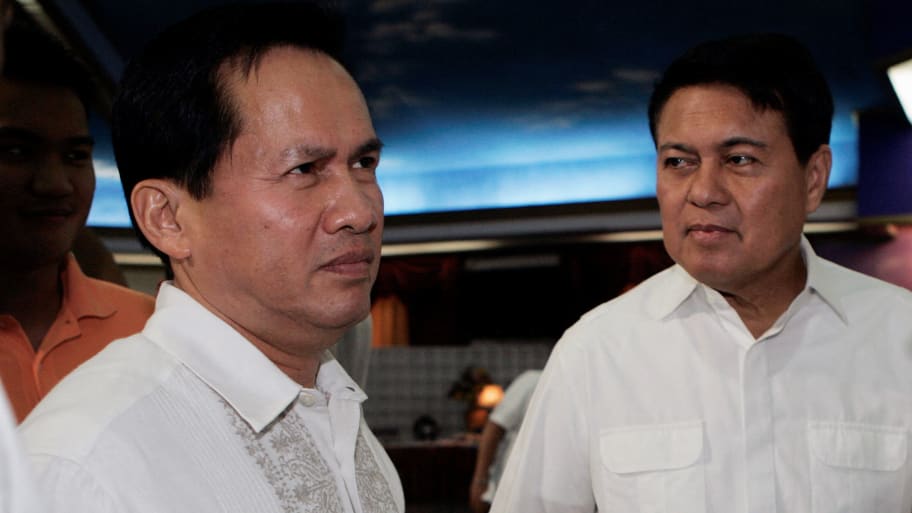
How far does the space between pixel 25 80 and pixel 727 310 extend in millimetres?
1493

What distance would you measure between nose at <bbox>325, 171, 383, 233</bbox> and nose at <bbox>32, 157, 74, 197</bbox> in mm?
844

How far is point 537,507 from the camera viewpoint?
2186 millimetres

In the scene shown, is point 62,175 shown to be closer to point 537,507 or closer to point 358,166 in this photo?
point 358,166

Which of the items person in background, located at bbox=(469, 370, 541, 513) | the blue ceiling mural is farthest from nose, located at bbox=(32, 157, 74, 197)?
person in background, located at bbox=(469, 370, 541, 513)

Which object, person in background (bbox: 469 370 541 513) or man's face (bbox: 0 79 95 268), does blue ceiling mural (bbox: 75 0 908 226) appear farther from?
man's face (bbox: 0 79 95 268)

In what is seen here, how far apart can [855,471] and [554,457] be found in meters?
0.60

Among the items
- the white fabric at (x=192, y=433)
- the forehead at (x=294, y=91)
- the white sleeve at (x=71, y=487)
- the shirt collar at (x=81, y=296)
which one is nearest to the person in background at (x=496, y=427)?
the shirt collar at (x=81, y=296)

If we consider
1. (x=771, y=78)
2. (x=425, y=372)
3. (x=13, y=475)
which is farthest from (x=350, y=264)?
(x=425, y=372)

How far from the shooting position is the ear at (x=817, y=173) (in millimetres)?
2250

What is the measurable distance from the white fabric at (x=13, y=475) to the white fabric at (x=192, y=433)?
1.82 feet

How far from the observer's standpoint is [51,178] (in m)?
1.96

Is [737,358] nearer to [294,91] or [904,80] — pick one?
[294,91]

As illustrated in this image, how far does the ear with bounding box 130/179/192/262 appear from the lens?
1352mm

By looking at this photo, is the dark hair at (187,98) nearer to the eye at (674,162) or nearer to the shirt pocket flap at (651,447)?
the eye at (674,162)
